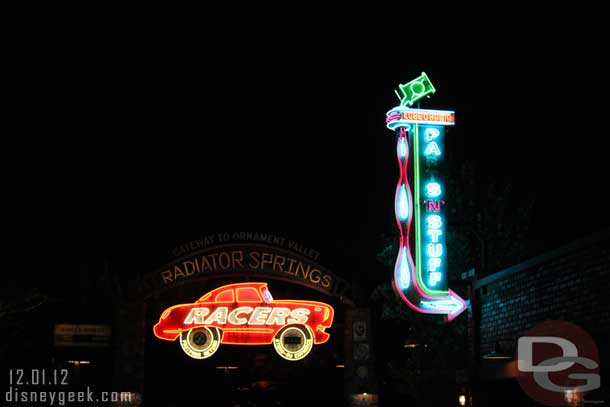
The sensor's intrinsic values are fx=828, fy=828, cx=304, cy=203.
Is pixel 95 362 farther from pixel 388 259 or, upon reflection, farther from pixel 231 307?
pixel 388 259

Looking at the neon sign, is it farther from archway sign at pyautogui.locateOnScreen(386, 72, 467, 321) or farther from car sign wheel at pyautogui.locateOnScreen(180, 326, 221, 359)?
car sign wheel at pyautogui.locateOnScreen(180, 326, 221, 359)

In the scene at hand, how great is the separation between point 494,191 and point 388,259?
3875 millimetres

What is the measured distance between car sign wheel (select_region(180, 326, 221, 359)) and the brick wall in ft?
38.0

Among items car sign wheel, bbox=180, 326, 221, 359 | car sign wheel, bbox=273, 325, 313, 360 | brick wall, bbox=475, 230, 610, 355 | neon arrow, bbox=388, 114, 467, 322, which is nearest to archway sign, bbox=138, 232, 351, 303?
car sign wheel, bbox=273, 325, 313, 360

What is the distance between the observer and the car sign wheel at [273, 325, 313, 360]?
27.1 meters

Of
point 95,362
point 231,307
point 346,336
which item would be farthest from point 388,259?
point 95,362

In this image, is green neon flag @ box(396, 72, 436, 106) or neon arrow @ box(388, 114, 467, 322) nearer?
neon arrow @ box(388, 114, 467, 322)

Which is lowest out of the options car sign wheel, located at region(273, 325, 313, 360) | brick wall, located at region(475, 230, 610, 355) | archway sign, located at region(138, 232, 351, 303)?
car sign wheel, located at region(273, 325, 313, 360)

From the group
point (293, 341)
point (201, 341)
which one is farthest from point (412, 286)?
point (201, 341)

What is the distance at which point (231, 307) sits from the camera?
27.0 m

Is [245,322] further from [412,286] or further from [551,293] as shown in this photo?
[551,293]

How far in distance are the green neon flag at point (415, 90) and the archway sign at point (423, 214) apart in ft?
2.11

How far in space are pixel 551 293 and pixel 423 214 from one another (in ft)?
19.5

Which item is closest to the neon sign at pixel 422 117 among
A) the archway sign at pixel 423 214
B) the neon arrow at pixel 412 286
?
the archway sign at pixel 423 214
